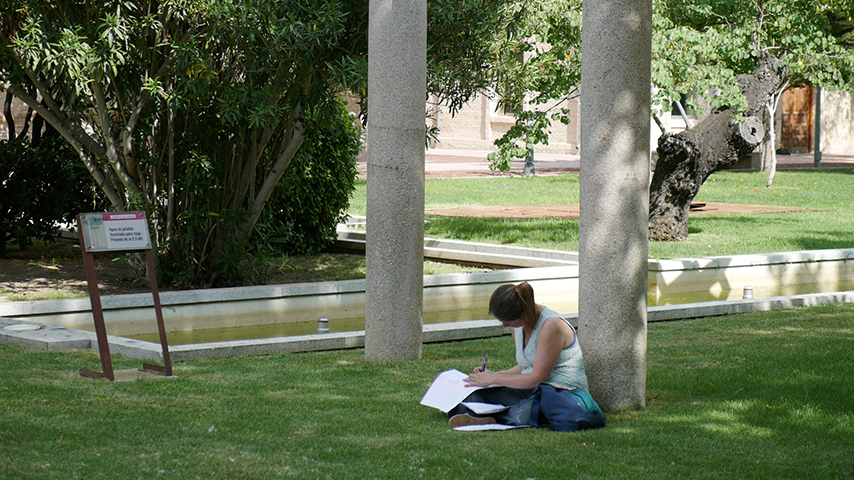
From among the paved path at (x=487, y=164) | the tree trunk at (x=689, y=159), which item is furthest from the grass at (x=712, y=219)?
the paved path at (x=487, y=164)

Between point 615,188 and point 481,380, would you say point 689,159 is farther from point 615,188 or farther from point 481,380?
point 481,380

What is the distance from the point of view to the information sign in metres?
6.59

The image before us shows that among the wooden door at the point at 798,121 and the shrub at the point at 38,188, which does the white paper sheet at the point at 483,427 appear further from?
the wooden door at the point at 798,121

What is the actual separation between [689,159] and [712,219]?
293cm

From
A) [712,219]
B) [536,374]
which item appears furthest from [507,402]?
[712,219]

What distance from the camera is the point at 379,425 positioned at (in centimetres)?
538

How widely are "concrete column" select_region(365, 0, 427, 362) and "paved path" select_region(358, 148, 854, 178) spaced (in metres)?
20.4

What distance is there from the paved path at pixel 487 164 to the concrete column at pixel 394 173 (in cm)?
2044

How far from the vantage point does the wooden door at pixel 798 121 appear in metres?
45.2

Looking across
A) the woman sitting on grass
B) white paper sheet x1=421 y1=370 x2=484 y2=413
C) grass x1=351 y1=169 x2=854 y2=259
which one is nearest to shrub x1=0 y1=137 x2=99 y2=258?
grass x1=351 y1=169 x2=854 y2=259

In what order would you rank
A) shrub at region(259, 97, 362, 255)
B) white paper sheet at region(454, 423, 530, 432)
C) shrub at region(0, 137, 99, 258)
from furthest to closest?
shrub at region(259, 97, 362, 255) → shrub at region(0, 137, 99, 258) → white paper sheet at region(454, 423, 530, 432)

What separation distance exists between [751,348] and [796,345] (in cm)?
35

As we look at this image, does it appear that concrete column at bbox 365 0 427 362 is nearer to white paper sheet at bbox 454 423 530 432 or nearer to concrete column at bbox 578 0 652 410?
concrete column at bbox 578 0 652 410

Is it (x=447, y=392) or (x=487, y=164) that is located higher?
(x=487, y=164)
